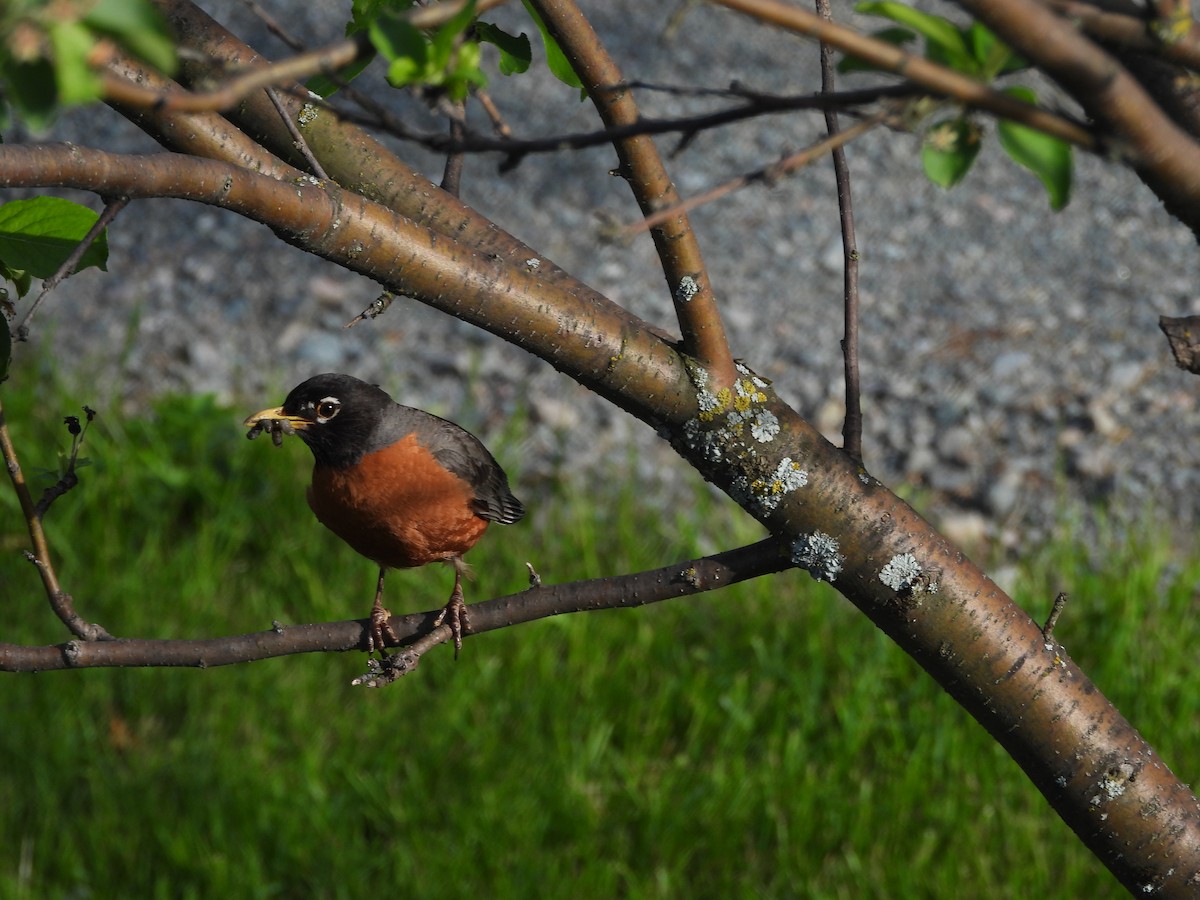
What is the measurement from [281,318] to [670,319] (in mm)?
1548

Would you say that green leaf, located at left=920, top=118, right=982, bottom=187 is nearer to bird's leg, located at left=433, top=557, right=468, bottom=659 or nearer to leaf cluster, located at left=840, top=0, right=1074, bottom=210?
leaf cluster, located at left=840, top=0, right=1074, bottom=210

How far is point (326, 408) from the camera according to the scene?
2.61 m

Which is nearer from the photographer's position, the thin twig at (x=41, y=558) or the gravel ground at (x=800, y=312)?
the thin twig at (x=41, y=558)

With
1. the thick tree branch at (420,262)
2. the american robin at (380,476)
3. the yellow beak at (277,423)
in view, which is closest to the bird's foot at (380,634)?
the american robin at (380,476)

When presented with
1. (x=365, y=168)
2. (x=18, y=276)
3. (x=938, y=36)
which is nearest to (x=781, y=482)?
(x=365, y=168)

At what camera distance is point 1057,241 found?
5.88 meters

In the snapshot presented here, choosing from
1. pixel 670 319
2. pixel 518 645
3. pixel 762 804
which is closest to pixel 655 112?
pixel 670 319

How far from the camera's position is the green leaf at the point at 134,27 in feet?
2.37

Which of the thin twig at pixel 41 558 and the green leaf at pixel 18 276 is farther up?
the green leaf at pixel 18 276

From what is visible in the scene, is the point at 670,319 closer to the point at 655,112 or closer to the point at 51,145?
the point at 655,112

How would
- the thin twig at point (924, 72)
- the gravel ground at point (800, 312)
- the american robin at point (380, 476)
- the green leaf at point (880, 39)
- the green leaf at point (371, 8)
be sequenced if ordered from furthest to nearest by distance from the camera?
the gravel ground at point (800, 312) → the american robin at point (380, 476) → the green leaf at point (371, 8) → the green leaf at point (880, 39) → the thin twig at point (924, 72)

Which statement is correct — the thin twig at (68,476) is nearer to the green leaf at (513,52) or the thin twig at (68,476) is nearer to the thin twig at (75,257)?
the thin twig at (75,257)

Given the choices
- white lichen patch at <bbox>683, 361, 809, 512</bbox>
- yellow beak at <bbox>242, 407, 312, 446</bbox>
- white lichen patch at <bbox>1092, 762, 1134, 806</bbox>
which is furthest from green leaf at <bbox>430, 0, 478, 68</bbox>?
yellow beak at <bbox>242, 407, 312, 446</bbox>

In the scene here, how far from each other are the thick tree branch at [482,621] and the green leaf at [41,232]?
52cm
